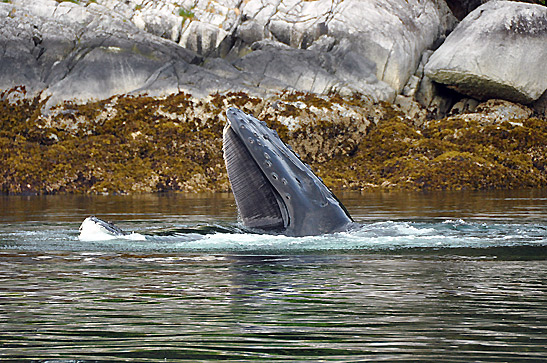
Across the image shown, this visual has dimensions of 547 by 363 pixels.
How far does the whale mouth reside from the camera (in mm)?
10680

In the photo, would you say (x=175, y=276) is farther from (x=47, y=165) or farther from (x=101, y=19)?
(x=101, y=19)

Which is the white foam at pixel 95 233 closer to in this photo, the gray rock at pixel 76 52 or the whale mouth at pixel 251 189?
the whale mouth at pixel 251 189

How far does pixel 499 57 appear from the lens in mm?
67062

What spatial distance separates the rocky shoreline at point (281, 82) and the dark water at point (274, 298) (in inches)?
1739

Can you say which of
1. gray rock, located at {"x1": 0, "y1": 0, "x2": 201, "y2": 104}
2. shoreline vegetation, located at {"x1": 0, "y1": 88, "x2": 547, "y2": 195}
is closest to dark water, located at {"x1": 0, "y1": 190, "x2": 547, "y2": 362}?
shoreline vegetation, located at {"x1": 0, "y1": 88, "x2": 547, "y2": 195}

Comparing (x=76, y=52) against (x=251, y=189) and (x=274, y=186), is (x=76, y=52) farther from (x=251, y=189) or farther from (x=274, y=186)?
(x=274, y=186)

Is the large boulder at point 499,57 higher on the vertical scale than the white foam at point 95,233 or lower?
higher

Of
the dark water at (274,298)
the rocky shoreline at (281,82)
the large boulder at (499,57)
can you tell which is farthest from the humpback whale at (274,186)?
the large boulder at (499,57)

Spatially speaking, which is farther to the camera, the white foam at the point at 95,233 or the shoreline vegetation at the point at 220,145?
the shoreline vegetation at the point at 220,145

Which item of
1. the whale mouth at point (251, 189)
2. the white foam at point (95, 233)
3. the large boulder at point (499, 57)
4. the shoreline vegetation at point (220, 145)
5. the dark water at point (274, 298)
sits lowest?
the dark water at point (274, 298)

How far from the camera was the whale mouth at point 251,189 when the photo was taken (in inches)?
420

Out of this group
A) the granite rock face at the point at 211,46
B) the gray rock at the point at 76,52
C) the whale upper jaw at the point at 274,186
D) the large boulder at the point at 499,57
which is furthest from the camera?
the large boulder at the point at 499,57

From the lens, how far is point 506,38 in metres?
67.9

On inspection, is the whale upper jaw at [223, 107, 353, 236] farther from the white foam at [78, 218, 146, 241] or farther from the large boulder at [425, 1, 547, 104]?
the large boulder at [425, 1, 547, 104]
